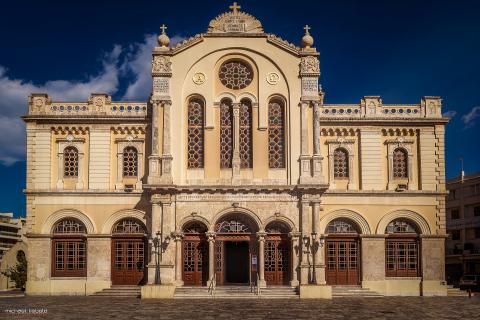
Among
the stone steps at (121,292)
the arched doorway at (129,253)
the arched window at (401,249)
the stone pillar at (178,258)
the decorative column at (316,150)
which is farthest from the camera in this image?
the arched window at (401,249)

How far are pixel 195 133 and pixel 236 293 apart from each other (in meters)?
8.87

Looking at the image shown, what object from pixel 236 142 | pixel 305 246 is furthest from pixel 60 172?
pixel 305 246

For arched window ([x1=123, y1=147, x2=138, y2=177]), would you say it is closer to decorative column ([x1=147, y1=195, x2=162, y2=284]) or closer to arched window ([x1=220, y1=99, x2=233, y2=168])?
decorative column ([x1=147, y1=195, x2=162, y2=284])

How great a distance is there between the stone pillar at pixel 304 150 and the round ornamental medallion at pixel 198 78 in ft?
18.2

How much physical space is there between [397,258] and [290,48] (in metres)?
12.8

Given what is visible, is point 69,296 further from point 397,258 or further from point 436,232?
point 436,232

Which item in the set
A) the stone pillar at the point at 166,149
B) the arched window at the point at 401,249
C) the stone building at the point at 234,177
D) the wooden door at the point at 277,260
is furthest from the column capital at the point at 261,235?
the arched window at the point at 401,249

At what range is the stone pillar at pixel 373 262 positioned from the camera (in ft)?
110

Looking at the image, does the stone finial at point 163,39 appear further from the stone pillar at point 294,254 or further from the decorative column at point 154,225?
the stone pillar at point 294,254

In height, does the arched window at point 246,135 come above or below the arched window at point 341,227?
above

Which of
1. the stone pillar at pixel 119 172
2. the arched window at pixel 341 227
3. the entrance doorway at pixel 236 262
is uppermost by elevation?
the stone pillar at pixel 119 172

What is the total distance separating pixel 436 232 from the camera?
34219mm

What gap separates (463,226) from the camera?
55.7m

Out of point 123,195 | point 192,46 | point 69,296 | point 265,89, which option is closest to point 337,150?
point 265,89
